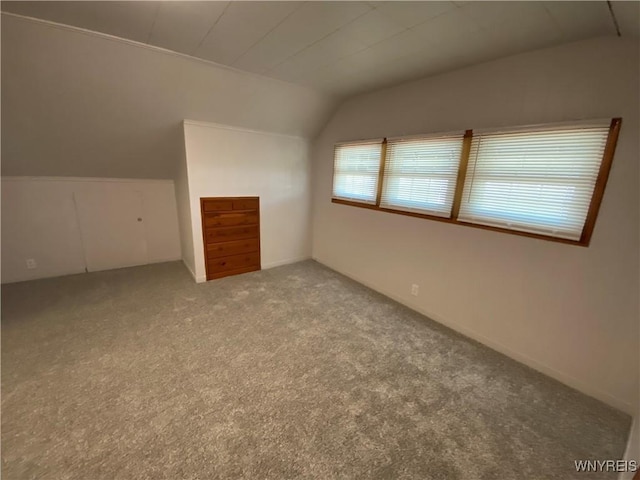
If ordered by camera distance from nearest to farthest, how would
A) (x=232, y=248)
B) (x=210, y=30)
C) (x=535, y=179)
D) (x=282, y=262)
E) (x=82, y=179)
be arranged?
1. (x=210, y=30)
2. (x=535, y=179)
3. (x=82, y=179)
4. (x=232, y=248)
5. (x=282, y=262)

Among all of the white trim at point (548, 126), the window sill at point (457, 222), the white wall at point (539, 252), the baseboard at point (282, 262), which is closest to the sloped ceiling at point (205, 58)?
the white wall at point (539, 252)

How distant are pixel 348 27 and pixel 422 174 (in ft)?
5.14

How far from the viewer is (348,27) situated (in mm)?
1763

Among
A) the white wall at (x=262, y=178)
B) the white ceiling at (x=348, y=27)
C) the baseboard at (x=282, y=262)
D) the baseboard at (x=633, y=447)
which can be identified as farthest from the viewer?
the baseboard at (x=282, y=262)

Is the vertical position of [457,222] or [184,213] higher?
[457,222]

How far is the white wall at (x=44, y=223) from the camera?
317cm

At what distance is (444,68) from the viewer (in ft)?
7.77

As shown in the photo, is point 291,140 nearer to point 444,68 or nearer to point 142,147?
point 142,147

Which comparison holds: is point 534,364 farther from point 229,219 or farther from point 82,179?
point 82,179

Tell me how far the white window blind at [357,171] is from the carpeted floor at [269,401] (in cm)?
163

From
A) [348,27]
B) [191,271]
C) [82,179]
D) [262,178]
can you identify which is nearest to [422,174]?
[348,27]

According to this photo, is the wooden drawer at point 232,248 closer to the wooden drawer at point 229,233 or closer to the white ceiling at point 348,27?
the wooden drawer at point 229,233

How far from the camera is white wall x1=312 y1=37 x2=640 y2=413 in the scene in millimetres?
1705

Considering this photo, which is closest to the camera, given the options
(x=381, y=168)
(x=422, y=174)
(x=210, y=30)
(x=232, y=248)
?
(x=210, y=30)
